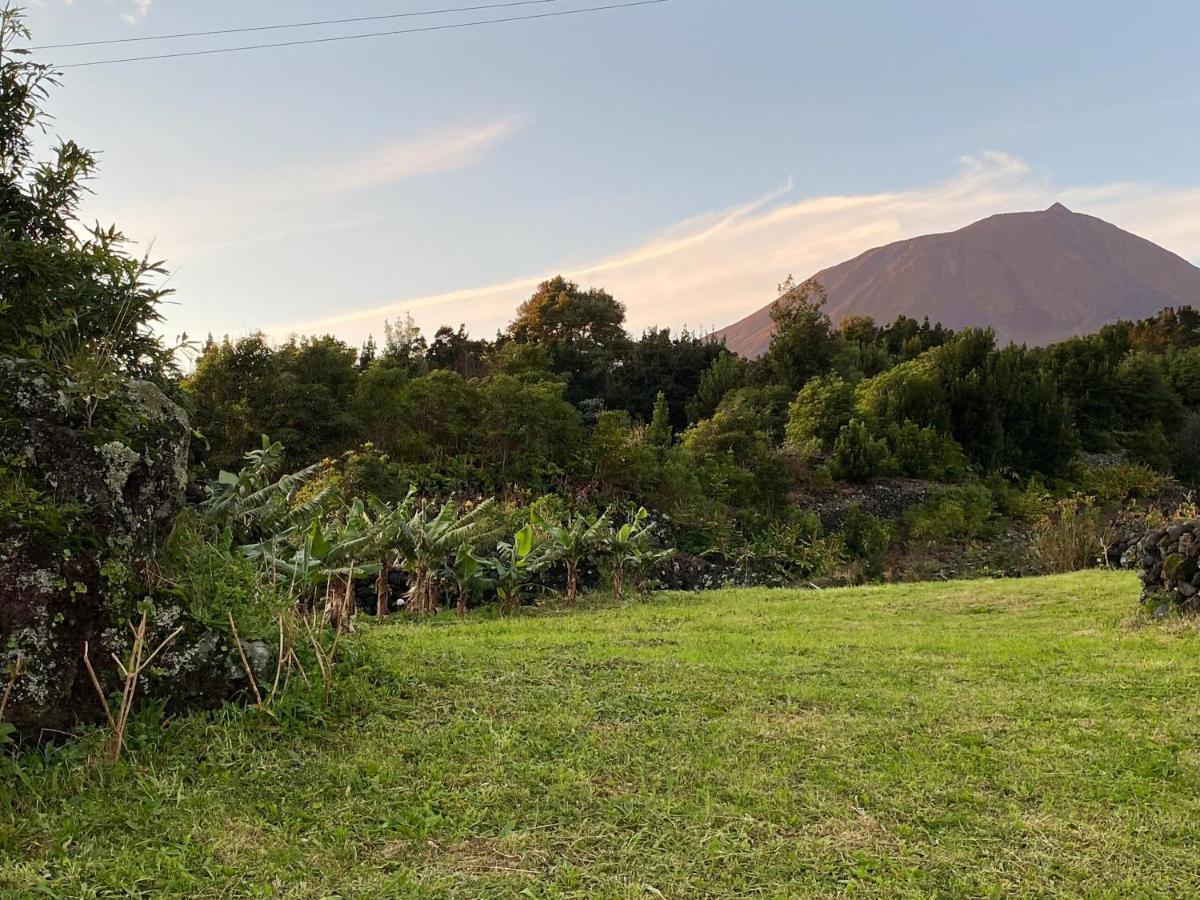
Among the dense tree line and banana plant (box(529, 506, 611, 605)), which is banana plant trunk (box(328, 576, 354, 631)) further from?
the dense tree line

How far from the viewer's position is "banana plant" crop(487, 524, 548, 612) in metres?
8.16

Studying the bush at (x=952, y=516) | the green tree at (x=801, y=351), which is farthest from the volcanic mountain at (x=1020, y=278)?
the bush at (x=952, y=516)

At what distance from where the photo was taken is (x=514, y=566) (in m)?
8.23

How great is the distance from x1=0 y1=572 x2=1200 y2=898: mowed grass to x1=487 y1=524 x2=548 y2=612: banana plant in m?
2.74

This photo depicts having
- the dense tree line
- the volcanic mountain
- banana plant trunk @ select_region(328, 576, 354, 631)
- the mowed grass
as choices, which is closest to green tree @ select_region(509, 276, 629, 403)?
the dense tree line

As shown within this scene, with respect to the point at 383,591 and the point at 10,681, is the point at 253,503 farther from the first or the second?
the point at 10,681

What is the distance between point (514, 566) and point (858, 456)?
1212 cm

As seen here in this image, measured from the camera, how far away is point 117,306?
407 cm

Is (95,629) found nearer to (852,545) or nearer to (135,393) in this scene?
(135,393)

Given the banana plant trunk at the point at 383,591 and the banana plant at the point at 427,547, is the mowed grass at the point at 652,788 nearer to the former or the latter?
the banana plant at the point at 427,547

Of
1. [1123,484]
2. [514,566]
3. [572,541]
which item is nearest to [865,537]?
[572,541]

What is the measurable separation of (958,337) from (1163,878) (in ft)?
77.9

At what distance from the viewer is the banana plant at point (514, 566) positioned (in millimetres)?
8164

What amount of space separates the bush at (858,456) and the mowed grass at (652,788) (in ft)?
42.2
